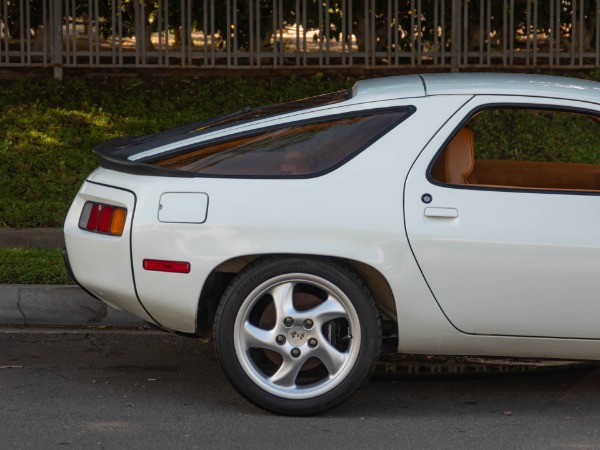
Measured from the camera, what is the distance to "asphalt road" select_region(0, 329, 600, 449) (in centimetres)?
538

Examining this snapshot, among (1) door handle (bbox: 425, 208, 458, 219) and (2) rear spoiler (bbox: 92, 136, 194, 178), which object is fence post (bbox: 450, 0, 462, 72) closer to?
(2) rear spoiler (bbox: 92, 136, 194, 178)

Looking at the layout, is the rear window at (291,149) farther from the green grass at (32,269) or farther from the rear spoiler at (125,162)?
the green grass at (32,269)

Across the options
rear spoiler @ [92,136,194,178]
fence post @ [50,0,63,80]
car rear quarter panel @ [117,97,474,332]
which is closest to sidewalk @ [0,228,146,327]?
rear spoiler @ [92,136,194,178]

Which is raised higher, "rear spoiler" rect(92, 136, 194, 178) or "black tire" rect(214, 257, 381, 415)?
"rear spoiler" rect(92, 136, 194, 178)

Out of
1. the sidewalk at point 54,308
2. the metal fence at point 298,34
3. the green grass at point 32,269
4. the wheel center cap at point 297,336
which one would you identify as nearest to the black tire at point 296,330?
the wheel center cap at point 297,336

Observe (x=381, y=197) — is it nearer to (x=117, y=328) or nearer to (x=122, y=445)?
(x=122, y=445)

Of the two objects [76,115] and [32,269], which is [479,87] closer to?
[32,269]

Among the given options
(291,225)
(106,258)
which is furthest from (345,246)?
(106,258)

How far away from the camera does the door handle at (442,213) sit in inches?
220

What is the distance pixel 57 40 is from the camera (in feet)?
43.5

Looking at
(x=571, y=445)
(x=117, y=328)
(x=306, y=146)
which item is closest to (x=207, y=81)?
(x=117, y=328)

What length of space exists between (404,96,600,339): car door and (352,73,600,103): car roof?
0.38 metres

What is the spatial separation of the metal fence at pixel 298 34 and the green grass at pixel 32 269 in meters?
5.38

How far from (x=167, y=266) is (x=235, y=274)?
39cm
